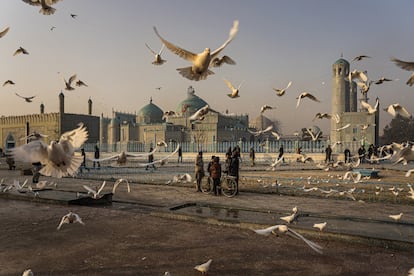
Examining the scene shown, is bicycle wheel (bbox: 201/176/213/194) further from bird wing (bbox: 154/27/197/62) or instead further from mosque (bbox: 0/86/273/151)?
mosque (bbox: 0/86/273/151)

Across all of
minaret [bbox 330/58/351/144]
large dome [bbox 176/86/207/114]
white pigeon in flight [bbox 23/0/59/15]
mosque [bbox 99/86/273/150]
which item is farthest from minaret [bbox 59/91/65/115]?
white pigeon in flight [bbox 23/0/59/15]

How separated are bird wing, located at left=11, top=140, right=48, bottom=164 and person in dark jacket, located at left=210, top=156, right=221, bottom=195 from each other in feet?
23.0

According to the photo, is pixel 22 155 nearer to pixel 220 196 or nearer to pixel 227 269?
pixel 227 269

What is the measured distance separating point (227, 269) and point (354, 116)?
206 ft

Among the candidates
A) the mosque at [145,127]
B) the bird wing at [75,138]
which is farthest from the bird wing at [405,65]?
the mosque at [145,127]

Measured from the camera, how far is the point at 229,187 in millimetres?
11297

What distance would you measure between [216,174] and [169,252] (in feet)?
19.9

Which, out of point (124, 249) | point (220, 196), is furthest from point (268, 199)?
point (124, 249)

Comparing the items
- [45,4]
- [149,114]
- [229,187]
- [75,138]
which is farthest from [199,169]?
[149,114]

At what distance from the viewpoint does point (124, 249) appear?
5.50 m

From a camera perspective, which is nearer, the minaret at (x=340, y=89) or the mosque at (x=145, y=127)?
the mosque at (x=145, y=127)

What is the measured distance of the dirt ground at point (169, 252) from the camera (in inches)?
183

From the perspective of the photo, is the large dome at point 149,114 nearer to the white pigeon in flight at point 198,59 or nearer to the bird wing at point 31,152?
the white pigeon in flight at point 198,59

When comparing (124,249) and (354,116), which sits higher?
(354,116)
